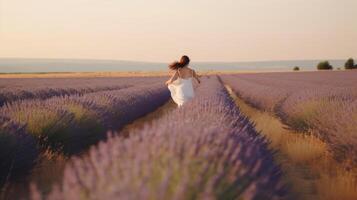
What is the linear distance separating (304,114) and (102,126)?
316 cm

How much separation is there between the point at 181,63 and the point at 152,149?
7.13 m

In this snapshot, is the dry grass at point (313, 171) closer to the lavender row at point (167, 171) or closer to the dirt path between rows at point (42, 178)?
the lavender row at point (167, 171)

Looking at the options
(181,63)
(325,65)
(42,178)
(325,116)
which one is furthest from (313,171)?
(325,65)

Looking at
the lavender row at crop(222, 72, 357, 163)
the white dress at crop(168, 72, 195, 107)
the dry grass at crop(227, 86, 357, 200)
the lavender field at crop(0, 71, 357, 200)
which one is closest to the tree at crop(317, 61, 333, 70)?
the lavender row at crop(222, 72, 357, 163)

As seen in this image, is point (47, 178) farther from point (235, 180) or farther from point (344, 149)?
point (235, 180)

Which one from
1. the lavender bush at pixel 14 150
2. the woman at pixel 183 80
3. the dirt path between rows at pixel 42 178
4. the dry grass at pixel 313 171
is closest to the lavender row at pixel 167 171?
the dry grass at pixel 313 171

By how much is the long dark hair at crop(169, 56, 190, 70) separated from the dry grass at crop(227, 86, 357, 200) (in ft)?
6.42

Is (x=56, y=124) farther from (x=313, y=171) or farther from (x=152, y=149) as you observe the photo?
(x=152, y=149)

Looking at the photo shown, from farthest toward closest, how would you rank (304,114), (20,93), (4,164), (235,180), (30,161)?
(20,93) < (304,114) < (30,161) < (4,164) < (235,180)

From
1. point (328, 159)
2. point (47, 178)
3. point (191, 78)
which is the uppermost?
point (191, 78)

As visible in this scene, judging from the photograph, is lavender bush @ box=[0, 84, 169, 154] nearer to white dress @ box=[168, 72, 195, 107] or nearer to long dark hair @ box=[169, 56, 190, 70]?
white dress @ box=[168, 72, 195, 107]

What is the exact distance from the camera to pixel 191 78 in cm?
995

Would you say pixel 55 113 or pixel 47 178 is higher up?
pixel 55 113

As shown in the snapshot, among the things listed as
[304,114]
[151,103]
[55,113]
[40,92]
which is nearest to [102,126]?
[55,113]
